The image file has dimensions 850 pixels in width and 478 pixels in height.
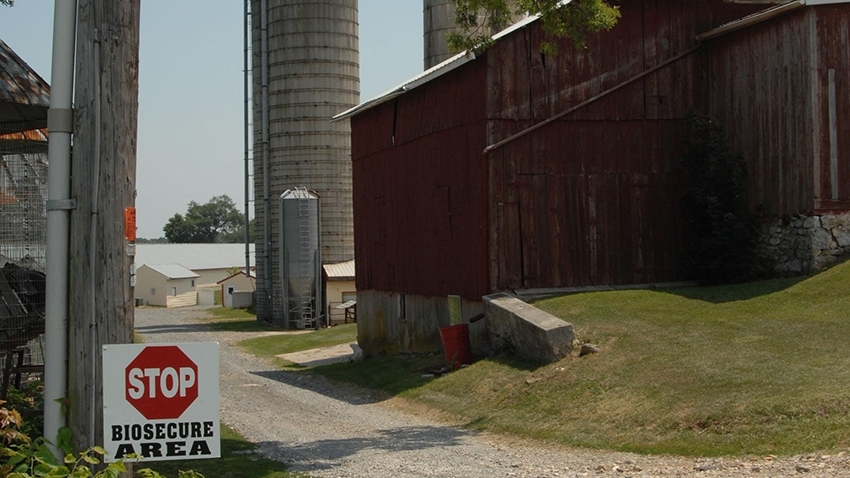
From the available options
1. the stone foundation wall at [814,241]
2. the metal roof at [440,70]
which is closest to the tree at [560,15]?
the metal roof at [440,70]

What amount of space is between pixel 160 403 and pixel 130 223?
1.77 metres

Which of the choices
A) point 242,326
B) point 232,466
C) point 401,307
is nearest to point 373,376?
point 401,307

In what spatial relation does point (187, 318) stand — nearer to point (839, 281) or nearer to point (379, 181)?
point (379, 181)

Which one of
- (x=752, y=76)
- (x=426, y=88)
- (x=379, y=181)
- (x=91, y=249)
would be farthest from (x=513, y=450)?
(x=379, y=181)

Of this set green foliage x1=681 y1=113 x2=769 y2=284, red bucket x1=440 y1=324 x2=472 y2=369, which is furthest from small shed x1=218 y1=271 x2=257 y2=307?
green foliage x1=681 y1=113 x2=769 y2=284

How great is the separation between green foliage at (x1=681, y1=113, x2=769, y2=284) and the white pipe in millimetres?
14863

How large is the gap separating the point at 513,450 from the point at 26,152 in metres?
7.35

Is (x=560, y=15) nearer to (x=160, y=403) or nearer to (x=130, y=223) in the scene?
(x=130, y=223)

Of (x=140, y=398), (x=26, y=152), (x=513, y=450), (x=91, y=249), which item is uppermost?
(x=26, y=152)

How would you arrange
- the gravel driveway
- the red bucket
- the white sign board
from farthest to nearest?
the red bucket → the gravel driveway → the white sign board

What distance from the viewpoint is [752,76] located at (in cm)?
2048

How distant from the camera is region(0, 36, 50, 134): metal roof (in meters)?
11.8

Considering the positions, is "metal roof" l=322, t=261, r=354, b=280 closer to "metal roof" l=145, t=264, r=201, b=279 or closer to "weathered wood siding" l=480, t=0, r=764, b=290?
"weathered wood siding" l=480, t=0, r=764, b=290

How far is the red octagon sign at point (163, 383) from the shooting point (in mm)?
6785
